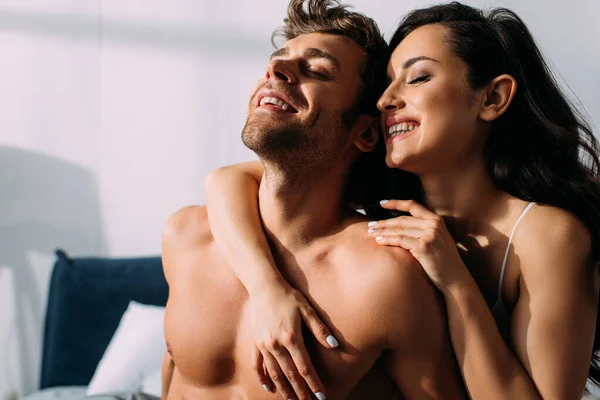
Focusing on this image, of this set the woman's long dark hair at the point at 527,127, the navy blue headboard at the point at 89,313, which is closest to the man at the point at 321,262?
the woman's long dark hair at the point at 527,127

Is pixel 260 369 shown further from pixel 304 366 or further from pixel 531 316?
pixel 531 316

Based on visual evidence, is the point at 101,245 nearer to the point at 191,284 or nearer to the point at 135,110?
the point at 135,110

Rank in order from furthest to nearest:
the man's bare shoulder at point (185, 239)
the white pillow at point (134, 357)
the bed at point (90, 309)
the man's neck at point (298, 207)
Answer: the bed at point (90, 309)
the white pillow at point (134, 357)
the man's bare shoulder at point (185, 239)
the man's neck at point (298, 207)

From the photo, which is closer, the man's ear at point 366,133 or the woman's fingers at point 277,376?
the woman's fingers at point 277,376

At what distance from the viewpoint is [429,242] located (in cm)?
140

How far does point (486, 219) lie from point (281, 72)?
0.53 meters

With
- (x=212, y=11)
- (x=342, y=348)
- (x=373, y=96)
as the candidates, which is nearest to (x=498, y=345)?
(x=342, y=348)

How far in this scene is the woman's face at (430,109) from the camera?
147 centimetres

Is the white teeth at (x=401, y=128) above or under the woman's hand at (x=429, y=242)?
above

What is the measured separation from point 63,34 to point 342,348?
2460mm

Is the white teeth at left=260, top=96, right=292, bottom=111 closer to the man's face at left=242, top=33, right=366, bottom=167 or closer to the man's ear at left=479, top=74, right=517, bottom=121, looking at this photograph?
the man's face at left=242, top=33, right=366, bottom=167

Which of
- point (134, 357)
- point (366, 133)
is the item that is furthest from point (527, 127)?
point (134, 357)

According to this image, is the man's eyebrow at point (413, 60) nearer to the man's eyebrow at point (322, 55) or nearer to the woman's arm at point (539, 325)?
the man's eyebrow at point (322, 55)

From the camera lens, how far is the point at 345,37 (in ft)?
5.45
